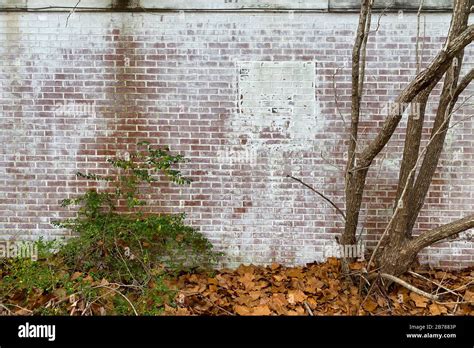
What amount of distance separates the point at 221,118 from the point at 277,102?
2.36ft

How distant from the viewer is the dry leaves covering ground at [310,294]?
5109 millimetres

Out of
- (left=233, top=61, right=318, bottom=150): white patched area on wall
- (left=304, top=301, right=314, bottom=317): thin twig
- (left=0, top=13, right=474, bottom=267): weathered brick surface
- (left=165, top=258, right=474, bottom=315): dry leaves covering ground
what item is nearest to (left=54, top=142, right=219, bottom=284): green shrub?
(left=0, top=13, right=474, bottom=267): weathered brick surface

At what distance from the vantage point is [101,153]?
5922 mm

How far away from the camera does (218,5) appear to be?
5695mm

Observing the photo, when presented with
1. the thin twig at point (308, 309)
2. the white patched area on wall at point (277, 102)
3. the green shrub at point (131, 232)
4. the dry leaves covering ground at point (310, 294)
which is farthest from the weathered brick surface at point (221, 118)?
the thin twig at point (308, 309)

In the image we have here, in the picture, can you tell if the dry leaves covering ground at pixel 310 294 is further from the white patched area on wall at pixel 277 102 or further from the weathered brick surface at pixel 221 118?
the white patched area on wall at pixel 277 102

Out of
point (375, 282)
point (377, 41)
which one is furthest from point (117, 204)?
point (377, 41)

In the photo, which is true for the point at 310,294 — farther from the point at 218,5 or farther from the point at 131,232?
the point at 218,5

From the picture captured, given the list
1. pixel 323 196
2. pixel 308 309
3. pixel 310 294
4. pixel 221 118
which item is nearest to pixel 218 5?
pixel 221 118

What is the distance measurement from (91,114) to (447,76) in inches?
167

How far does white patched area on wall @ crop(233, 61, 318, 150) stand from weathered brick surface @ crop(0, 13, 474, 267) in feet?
0.06
